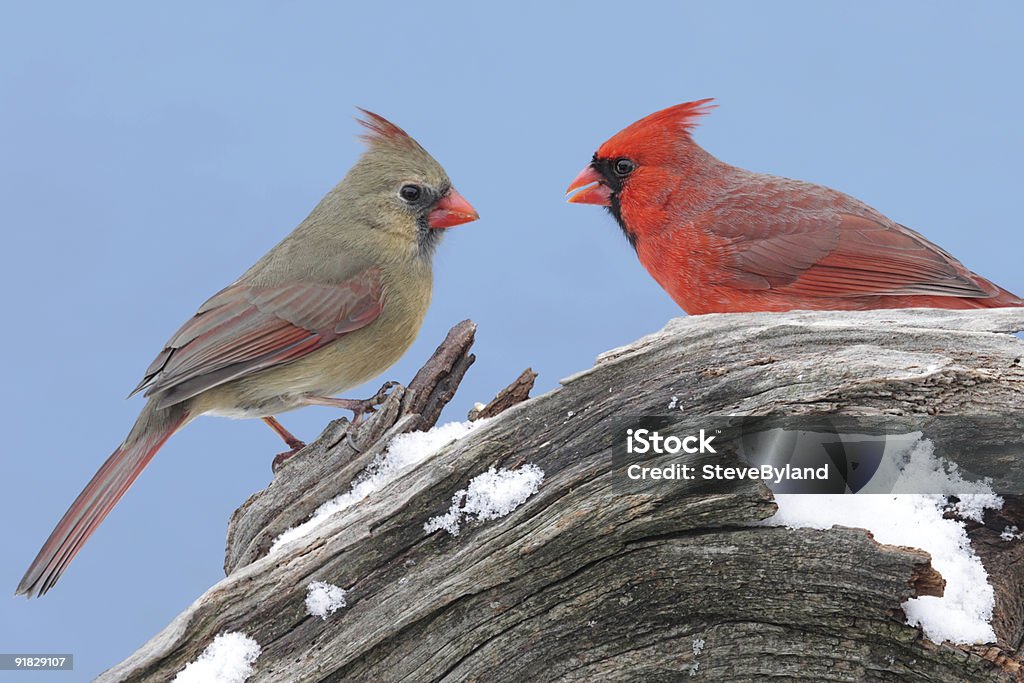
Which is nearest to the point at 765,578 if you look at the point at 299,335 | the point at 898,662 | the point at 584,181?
the point at 898,662

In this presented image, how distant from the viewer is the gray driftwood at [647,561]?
224 cm

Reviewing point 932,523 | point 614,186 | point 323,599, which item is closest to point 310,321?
point 323,599

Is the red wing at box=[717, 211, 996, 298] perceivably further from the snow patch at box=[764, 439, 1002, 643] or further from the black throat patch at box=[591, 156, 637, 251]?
the snow patch at box=[764, 439, 1002, 643]

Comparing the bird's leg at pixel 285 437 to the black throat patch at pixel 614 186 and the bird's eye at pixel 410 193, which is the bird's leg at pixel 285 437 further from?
the black throat patch at pixel 614 186

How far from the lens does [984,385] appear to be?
2420 mm

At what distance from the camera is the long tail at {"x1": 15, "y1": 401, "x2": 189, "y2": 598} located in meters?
2.89

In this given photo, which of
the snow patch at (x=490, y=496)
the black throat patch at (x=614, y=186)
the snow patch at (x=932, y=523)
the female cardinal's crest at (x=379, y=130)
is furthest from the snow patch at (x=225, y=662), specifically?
the black throat patch at (x=614, y=186)

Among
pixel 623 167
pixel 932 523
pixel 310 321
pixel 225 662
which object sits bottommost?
pixel 932 523

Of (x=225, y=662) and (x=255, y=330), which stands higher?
(x=255, y=330)

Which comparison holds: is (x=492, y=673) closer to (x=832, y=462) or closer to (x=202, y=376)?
(x=832, y=462)

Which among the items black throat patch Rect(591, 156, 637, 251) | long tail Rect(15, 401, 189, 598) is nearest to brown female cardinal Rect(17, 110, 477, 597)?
long tail Rect(15, 401, 189, 598)

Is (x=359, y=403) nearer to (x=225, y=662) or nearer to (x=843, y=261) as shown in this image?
(x=225, y=662)

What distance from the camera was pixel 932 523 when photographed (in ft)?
7.77

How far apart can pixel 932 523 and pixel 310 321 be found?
1792mm
